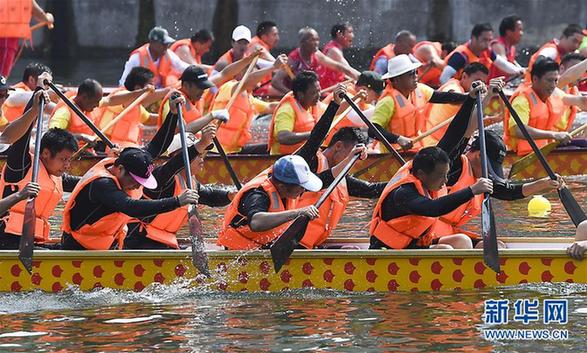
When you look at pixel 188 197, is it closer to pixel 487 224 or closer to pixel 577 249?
pixel 487 224

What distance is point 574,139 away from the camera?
14.6m

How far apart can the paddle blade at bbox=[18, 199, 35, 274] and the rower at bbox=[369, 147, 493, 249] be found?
2.09 metres

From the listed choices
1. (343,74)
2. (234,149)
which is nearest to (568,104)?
(234,149)

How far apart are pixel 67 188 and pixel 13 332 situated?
1991mm

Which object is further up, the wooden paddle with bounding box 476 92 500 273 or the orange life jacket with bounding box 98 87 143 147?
the orange life jacket with bounding box 98 87 143 147

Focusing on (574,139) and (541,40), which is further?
(541,40)

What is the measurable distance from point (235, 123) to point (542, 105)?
2.89 m

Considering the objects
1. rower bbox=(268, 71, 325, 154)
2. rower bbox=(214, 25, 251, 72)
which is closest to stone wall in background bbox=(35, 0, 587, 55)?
rower bbox=(214, 25, 251, 72)

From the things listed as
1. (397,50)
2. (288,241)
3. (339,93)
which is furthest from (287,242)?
(397,50)

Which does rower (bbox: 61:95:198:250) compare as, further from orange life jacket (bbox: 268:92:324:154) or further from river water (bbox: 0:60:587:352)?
orange life jacket (bbox: 268:92:324:154)

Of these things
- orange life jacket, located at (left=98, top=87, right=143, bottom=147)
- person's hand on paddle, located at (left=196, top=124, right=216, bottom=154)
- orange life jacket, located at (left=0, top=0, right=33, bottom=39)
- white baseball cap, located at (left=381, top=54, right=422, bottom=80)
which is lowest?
person's hand on paddle, located at (left=196, top=124, right=216, bottom=154)

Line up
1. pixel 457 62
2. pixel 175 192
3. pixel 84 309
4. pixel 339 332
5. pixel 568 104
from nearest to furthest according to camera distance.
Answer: pixel 339 332 → pixel 84 309 → pixel 175 192 → pixel 568 104 → pixel 457 62

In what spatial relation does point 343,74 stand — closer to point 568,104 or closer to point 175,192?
point 568,104

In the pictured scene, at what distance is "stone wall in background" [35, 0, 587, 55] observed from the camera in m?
22.7
